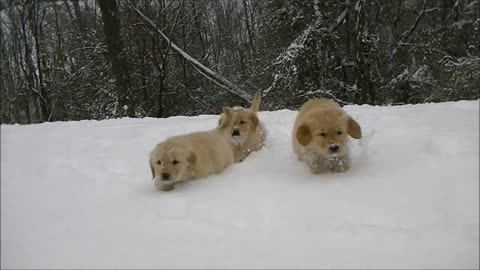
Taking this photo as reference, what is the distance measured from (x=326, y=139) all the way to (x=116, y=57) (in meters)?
10.5

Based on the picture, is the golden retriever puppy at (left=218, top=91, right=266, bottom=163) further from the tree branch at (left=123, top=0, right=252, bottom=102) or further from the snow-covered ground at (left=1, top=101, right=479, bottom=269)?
the tree branch at (left=123, top=0, right=252, bottom=102)

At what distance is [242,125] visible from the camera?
5.98m

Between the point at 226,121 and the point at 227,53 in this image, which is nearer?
the point at 226,121

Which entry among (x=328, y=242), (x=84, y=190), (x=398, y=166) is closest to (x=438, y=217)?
(x=328, y=242)

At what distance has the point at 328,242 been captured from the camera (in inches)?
118

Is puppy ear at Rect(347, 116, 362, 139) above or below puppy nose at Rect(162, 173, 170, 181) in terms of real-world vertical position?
above

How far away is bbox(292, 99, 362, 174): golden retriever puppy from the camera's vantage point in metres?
4.38

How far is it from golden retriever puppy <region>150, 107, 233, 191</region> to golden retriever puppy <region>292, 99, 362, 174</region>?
2.42 feet

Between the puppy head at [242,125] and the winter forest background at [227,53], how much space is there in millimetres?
6158

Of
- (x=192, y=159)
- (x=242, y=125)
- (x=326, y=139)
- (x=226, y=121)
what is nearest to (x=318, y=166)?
(x=326, y=139)

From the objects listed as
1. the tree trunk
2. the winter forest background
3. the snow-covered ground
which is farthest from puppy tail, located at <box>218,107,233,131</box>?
the tree trunk

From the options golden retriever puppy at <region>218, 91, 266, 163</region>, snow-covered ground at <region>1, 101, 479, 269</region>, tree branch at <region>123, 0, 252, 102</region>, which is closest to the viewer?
snow-covered ground at <region>1, 101, 479, 269</region>

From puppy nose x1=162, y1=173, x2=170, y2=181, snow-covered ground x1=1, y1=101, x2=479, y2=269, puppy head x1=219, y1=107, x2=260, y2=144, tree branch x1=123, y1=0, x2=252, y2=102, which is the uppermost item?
tree branch x1=123, y1=0, x2=252, y2=102

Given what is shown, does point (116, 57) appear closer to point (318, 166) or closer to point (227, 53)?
point (227, 53)
